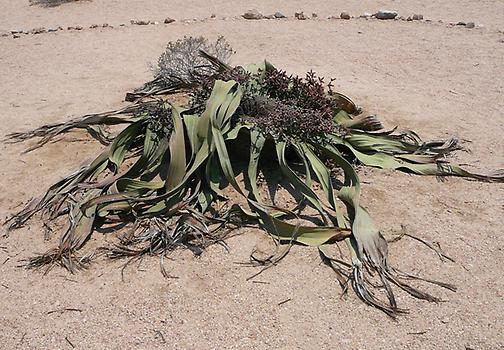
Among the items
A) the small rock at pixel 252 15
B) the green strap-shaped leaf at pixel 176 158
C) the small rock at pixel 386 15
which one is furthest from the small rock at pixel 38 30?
the green strap-shaped leaf at pixel 176 158

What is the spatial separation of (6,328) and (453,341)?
2.06 metres

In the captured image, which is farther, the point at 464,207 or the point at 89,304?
the point at 464,207

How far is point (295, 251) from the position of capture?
317 cm

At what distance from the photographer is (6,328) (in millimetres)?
2752

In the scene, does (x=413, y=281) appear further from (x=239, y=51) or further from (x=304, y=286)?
(x=239, y=51)

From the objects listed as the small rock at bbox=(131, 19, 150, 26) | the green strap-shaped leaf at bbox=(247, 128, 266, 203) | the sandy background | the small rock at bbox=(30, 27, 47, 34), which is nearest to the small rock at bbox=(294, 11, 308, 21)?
the sandy background

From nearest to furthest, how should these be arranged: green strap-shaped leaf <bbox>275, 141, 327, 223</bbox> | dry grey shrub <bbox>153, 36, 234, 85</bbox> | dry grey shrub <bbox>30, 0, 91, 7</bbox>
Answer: green strap-shaped leaf <bbox>275, 141, 327, 223</bbox>
dry grey shrub <bbox>153, 36, 234, 85</bbox>
dry grey shrub <bbox>30, 0, 91, 7</bbox>

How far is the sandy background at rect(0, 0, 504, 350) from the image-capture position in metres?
2.67

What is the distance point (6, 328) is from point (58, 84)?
12.5 feet

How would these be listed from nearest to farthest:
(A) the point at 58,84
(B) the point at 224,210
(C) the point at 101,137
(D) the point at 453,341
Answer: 1. (D) the point at 453,341
2. (B) the point at 224,210
3. (C) the point at 101,137
4. (A) the point at 58,84

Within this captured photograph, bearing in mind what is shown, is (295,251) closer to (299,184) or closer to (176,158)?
(299,184)

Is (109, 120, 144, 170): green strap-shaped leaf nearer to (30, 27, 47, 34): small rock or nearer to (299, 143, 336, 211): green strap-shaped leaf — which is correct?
(299, 143, 336, 211): green strap-shaped leaf

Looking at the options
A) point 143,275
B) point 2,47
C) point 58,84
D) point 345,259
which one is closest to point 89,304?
point 143,275

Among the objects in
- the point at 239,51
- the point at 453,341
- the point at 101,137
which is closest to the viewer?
the point at 453,341
